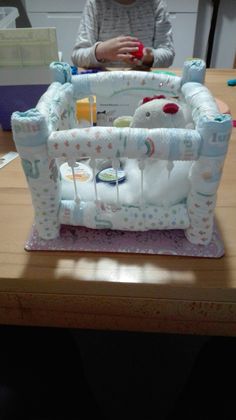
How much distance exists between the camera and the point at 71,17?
2365 millimetres

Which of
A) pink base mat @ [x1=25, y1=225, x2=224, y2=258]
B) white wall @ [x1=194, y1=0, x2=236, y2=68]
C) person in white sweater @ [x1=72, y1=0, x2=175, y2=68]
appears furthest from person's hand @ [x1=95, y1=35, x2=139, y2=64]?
white wall @ [x1=194, y1=0, x2=236, y2=68]

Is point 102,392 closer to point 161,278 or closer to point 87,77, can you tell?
point 161,278

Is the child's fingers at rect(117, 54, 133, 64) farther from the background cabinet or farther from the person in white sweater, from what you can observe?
the background cabinet

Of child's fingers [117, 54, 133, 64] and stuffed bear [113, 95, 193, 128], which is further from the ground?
stuffed bear [113, 95, 193, 128]

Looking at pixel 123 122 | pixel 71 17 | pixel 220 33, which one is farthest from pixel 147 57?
pixel 220 33

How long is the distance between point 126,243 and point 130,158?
13cm

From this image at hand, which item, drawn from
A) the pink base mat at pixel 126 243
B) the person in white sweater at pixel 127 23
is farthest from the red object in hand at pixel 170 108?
the person in white sweater at pixel 127 23

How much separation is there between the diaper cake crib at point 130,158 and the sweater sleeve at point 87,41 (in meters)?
0.73

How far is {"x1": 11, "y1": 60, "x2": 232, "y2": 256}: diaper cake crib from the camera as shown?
1.31 feet

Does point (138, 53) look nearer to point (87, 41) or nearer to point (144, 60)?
point (144, 60)

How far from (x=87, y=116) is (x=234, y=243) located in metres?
0.47

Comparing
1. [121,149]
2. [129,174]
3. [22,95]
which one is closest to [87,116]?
[22,95]

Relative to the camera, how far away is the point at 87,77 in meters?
0.62

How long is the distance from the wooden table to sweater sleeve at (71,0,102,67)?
98cm
